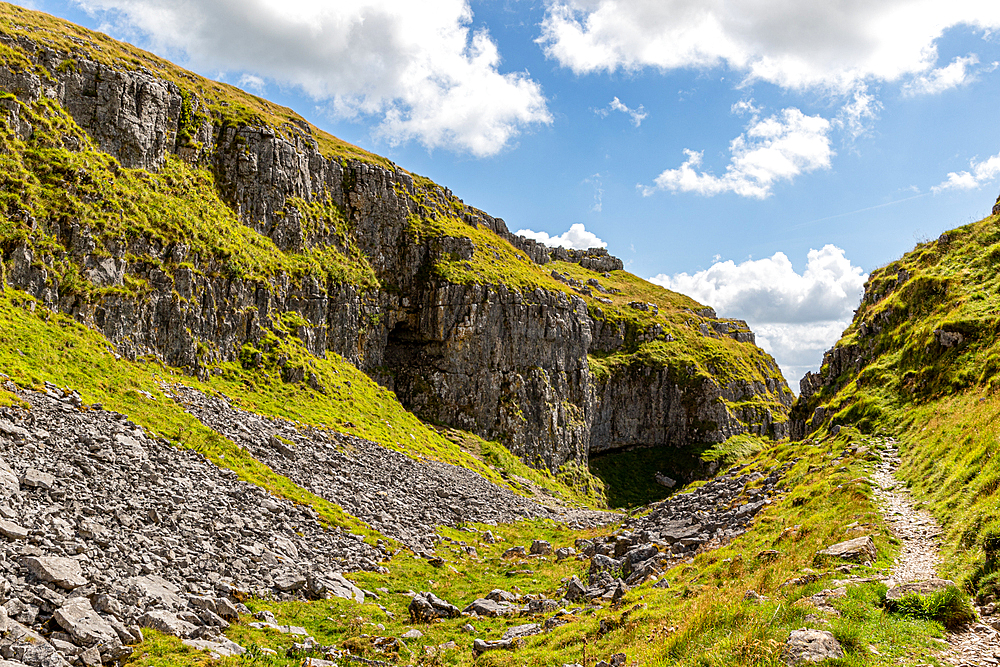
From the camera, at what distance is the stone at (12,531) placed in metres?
14.5

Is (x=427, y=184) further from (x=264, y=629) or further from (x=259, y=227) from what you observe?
(x=264, y=629)

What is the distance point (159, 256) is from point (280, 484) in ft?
91.1

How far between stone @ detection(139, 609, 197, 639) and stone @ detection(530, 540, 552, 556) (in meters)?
24.7

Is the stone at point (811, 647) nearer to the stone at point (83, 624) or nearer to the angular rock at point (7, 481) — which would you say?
the stone at point (83, 624)

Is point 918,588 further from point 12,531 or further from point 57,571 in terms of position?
point 12,531

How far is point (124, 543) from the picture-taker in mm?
17062

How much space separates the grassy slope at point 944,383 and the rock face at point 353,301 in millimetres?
41335

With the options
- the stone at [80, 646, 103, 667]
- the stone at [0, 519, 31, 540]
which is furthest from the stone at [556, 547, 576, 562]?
the stone at [0, 519, 31, 540]

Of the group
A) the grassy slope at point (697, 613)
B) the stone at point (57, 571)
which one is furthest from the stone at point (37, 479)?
the grassy slope at point (697, 613)

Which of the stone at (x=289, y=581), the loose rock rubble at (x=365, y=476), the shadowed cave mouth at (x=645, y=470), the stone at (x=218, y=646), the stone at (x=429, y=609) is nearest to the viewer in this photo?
the stone at (x=218, y=646)

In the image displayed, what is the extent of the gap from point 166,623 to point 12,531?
4.84 m

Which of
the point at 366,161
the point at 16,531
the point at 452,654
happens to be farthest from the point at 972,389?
the point at 366,161

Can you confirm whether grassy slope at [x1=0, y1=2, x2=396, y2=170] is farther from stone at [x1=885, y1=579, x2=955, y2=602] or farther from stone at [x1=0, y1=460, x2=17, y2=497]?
stone at [x1=885, y1=579, x2=955, y2=602]

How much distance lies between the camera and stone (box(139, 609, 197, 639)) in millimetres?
14051
